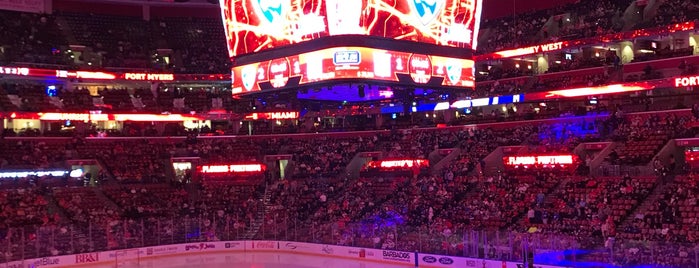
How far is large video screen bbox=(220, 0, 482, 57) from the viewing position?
634 inches

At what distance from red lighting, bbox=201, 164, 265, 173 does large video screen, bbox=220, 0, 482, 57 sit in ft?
86.0

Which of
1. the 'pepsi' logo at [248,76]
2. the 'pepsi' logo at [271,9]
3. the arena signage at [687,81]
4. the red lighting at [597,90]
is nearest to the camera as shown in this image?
the 'pepsi' logo at [271,9]

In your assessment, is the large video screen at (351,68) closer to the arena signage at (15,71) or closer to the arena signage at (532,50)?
the arena signage at (532,50)

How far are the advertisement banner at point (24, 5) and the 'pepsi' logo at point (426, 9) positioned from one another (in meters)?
35.4

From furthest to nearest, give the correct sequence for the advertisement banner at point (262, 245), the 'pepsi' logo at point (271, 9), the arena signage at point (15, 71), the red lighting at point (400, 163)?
1. the arena signage at point (15, 71)
2. the red lighting at point (400, 163)
3. the advertisement banner at point (262, 245)
4. the 'pepsi' logo at point (271, 9)

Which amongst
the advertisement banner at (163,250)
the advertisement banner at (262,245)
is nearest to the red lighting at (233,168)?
the advertisement banner at (262,245)

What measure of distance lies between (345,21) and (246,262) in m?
17.4

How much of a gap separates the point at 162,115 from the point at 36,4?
10815 mm

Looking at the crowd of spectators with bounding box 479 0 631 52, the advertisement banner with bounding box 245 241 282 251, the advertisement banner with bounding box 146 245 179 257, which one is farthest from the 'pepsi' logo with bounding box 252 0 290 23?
the crowd of spectators with bounding box 479 0 631 52

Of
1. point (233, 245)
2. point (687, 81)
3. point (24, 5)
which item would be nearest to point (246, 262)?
point (233, 245)

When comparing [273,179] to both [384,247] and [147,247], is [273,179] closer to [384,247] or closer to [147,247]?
[147,247]

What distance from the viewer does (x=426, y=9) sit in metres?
17.3

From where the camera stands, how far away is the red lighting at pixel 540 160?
33469 millimetres

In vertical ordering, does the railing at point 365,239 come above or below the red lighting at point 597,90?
below
